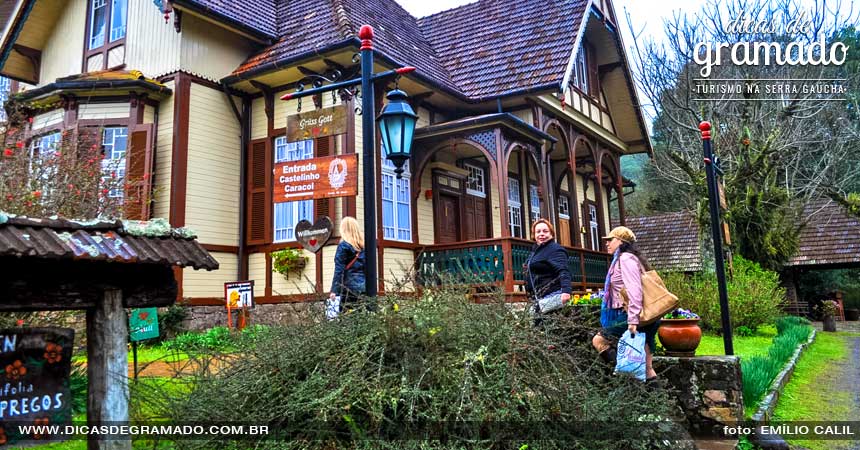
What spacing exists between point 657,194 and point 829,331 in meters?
16.5

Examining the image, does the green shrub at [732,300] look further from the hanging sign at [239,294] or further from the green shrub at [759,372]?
the hanging sign at [239,294]

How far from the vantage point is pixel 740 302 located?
1240 centimetres

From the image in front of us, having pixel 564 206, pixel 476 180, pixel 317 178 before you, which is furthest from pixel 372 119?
pixel 564 206

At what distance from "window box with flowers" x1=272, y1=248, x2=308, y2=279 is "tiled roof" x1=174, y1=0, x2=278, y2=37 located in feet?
16.4

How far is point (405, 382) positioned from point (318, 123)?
431 centimetres

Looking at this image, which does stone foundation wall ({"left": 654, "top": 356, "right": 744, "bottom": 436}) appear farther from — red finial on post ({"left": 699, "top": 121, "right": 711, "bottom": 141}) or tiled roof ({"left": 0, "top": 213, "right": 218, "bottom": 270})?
tiled roof ({"left": 0, "top": 213, "right": 218, "bottom": 270})

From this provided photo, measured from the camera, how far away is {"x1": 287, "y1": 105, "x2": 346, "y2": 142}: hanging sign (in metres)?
6.53

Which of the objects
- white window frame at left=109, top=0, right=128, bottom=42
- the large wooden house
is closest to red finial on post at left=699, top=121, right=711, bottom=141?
the large wooden house

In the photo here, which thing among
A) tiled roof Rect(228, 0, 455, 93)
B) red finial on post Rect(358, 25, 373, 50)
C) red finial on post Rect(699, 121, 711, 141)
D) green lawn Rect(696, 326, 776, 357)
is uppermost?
tiled roof Rect(228, 0, 455, 93)

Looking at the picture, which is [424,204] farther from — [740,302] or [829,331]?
[829,331]

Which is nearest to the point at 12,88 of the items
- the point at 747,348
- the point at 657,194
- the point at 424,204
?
the point at 424,204

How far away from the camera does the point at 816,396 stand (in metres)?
6.94

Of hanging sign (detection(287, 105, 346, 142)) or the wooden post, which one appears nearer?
the wooden post

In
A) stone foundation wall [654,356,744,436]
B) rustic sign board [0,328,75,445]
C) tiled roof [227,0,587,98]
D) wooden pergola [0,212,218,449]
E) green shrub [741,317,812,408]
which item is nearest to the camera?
wooden pergola [0,212,218,449]
